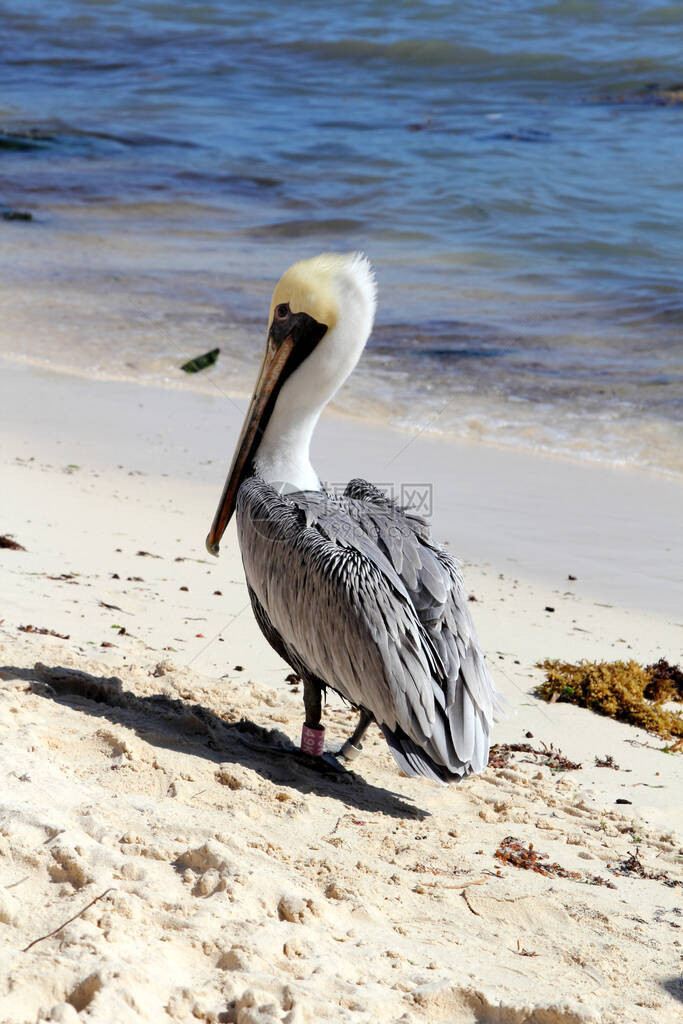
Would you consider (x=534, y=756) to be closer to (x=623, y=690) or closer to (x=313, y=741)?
(x=623, y=690)

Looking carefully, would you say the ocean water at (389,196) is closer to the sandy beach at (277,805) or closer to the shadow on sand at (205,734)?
the sandy beach at (277,805)

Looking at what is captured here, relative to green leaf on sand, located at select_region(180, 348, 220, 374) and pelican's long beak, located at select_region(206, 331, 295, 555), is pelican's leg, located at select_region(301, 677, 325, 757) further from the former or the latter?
green leaf on sand, located at select_region(180, 348, 220, 374)

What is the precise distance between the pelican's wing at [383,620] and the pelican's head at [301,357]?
446 millimetres

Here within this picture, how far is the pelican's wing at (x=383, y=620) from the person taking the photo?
3418mm

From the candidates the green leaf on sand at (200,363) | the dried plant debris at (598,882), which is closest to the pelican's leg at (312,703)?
the dried plant debris at (598,882)

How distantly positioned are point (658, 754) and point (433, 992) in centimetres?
220

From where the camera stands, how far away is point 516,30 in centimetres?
2625

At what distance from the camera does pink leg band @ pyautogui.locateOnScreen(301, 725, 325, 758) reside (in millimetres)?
3789

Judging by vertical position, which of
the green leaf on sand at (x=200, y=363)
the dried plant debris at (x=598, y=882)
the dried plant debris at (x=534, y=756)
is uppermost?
the dried plant debris at (x=598, y=882)

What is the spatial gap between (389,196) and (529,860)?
49.0 feet

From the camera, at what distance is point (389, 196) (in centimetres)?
1692

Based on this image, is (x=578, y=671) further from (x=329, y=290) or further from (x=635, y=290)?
(x=635, y=290)

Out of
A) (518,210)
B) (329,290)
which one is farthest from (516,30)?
(329,290)

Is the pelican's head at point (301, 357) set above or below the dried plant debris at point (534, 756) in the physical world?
above
